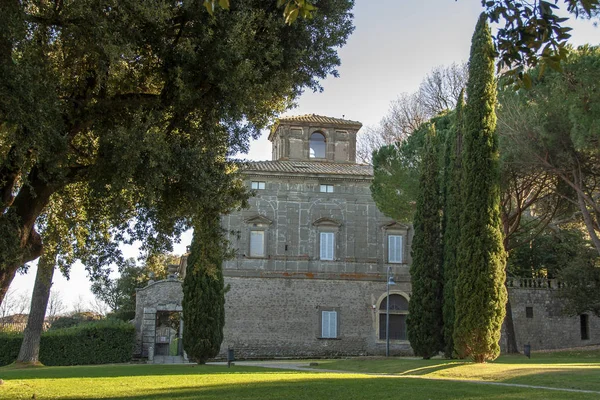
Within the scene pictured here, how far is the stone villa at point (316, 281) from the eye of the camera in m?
31.9

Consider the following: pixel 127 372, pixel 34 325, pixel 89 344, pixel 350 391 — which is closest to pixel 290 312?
pixel 89 344

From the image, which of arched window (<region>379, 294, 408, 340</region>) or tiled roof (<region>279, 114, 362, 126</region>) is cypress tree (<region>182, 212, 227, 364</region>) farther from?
tiled roof (<region>279, 114, 362, 126</region>)

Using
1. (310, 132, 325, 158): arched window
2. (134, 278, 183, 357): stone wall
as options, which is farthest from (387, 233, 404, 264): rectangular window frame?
(134, 278, 183, 357): stone wall

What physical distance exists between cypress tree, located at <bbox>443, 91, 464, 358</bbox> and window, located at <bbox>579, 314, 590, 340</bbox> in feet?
45.0

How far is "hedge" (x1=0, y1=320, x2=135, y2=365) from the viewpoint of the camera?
29672 mm

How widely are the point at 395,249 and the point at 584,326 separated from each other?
1044 centimetres

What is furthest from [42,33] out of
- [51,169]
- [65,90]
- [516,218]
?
[516,218]

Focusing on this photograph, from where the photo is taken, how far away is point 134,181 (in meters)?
10.9

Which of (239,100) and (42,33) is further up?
(42,33)

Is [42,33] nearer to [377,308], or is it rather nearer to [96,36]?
[96,36]

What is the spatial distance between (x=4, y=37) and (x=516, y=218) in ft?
70.8

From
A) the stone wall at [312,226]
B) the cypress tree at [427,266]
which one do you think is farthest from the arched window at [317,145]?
the cypress tree at [427,266]

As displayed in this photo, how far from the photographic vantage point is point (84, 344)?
3047cm

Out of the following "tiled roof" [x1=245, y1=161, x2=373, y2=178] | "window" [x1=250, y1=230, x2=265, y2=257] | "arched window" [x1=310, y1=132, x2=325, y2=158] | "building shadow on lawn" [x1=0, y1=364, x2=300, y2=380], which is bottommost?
"building shadow on lawn" [x1=0, y1=364, x2=300, y2=380]
